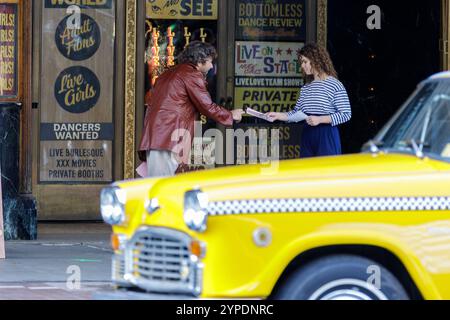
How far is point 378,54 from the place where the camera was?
46.0 feet

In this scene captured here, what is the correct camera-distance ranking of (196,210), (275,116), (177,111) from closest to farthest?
(196,210) → (275,116) → (177,111)

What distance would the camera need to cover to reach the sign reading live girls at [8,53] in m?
12.0

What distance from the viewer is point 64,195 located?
521 inches

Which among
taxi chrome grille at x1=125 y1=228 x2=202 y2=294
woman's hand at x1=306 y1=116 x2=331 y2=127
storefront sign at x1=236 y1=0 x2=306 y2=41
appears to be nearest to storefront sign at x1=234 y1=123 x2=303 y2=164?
storefront sign at x1=236 y1=0 x2=306 y2=41

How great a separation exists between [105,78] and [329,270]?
7714 mm

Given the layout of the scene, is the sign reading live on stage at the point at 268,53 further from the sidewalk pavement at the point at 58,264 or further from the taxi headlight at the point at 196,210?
the taxi headlight at the point at 196,210

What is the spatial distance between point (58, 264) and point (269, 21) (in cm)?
439

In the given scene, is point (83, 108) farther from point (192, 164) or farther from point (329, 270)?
point (329, 270)

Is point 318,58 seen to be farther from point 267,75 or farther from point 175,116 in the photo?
point 267,75

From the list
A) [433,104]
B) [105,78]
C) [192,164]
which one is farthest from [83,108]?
[433,104]

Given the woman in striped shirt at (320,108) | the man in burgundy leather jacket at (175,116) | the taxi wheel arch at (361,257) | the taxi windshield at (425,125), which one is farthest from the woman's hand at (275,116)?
the taxi wheel arch at (361,257)

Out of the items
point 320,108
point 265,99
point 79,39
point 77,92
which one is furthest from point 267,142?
point 320,108

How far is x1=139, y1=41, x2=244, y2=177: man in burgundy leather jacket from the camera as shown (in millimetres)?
9828

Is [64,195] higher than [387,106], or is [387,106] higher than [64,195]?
A: [387,106]
